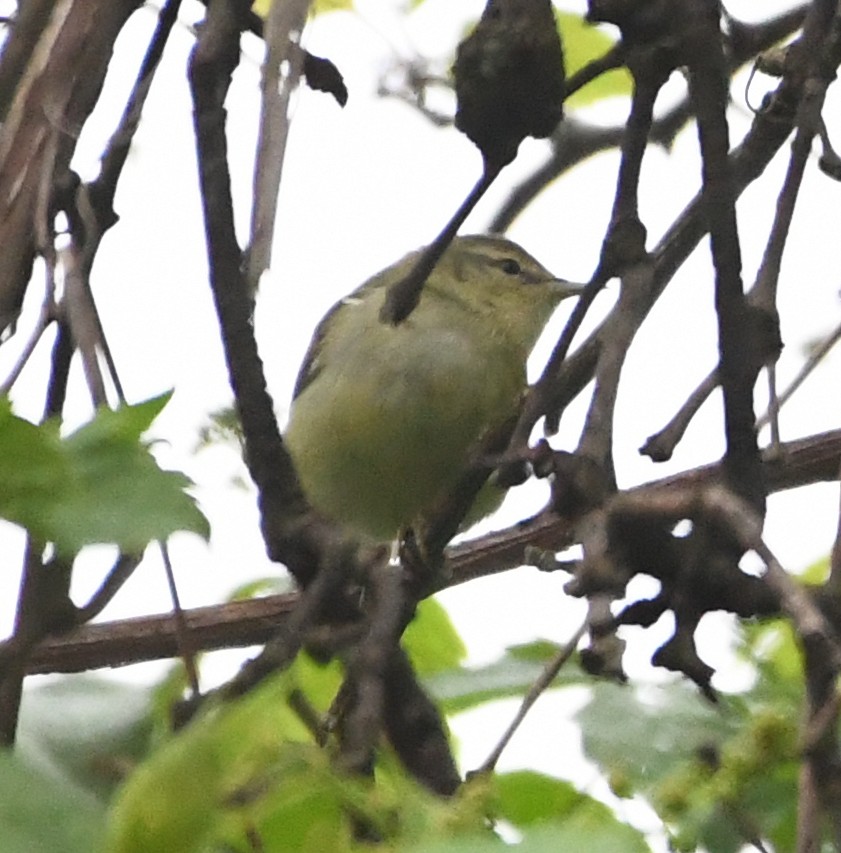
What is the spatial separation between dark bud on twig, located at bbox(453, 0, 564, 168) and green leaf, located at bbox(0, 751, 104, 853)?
50 centimetres

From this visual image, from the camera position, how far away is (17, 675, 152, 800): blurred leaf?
1111 millimetres

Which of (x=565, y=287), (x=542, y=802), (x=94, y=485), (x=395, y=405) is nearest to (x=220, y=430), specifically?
(x=542, y=802)

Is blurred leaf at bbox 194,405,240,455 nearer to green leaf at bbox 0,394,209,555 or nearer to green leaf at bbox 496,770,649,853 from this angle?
green leaf at bbox 496,770,649,853

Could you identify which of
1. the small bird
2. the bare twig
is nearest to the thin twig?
the bare twig

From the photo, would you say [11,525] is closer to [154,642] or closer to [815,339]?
[154,642]

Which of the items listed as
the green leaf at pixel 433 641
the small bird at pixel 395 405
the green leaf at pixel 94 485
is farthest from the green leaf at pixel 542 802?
the small bird at pixel 395 405

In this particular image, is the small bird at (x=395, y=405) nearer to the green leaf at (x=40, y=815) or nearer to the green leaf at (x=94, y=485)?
the green leaf at (x=94, y=485)

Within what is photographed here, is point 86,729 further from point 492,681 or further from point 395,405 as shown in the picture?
point 395,405

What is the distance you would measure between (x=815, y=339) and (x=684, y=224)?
1.78ft

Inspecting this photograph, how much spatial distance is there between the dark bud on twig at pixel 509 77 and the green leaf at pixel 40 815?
1.64 ft

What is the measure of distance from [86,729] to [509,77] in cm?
64

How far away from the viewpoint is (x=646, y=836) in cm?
84

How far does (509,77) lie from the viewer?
0.98m

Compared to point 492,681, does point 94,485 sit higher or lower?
A: higher
